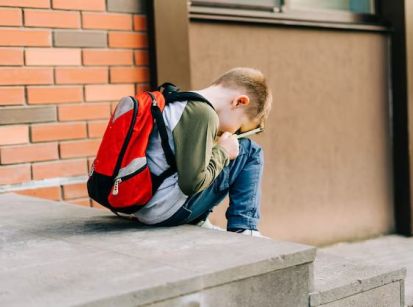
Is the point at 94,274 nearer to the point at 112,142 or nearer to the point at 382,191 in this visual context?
the point at 112,142

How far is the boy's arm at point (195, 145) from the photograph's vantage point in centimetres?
272

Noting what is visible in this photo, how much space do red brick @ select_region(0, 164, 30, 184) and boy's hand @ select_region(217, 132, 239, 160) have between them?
1.38 metres

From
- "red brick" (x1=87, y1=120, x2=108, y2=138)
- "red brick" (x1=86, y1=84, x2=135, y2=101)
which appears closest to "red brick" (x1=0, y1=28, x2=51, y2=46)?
"red brick" (x1=86, y1=84, x2=135, y2=101)

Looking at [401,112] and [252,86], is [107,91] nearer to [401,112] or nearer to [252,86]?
[252,86]

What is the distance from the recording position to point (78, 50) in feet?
13.4

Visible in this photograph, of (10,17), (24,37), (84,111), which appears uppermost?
(10,17)

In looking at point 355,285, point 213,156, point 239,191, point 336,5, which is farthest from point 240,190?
point 336,5

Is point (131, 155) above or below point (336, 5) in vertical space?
below

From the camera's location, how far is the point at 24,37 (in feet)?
12.8

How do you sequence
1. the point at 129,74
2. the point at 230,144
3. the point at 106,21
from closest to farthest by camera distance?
1. the point at 230,144
2. the point at 106,21
3. the point at 129,74

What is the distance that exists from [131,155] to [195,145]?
0.80 ft

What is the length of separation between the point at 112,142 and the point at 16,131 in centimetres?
126

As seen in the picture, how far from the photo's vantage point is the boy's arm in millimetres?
2721

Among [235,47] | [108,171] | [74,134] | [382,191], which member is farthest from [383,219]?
[108,171]
